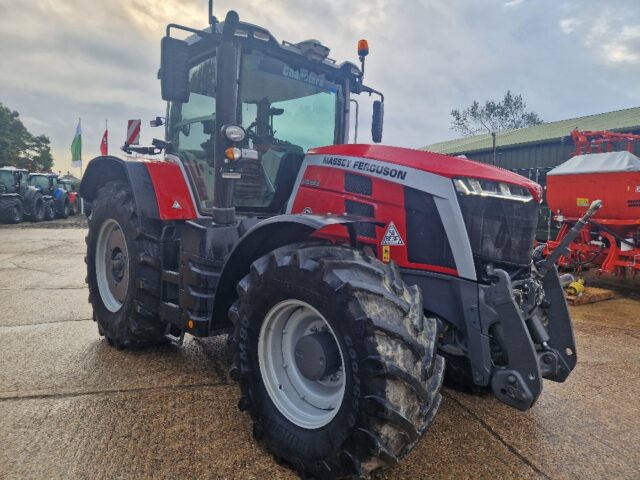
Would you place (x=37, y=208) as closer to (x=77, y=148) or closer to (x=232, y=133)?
(x=77, y=148)

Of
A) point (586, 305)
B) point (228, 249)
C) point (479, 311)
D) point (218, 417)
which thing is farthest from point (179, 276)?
point (586, 305)

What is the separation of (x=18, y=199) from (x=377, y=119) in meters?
19.5

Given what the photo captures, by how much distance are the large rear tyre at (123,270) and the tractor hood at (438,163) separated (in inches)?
68.6

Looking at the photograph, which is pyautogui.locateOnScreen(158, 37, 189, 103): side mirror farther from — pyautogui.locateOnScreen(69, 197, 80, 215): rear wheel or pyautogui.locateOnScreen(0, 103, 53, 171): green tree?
pyautogui.locateOnScreen(0, 103, 53, 171): green tree

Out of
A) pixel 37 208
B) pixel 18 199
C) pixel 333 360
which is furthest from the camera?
pixel 37 208

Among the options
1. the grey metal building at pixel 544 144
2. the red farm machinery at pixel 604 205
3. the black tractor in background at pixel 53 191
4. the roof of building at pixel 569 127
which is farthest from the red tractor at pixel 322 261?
the black tractor in background at pixel 53 191

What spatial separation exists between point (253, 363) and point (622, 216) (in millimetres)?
6878

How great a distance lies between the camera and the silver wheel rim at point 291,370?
2.42 m

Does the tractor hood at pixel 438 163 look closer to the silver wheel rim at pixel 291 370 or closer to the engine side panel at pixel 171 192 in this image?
the silver wheel rim at pixel 291 370

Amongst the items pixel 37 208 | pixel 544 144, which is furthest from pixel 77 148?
pixel 544 144

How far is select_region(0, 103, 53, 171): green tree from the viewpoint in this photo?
37219 mm

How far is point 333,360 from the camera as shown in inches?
91.0

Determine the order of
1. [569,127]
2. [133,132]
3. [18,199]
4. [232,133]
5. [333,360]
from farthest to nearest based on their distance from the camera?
1. [18,199]
2. [569,127]
3. [133,132]
4. [232,133]
5. [333,360]

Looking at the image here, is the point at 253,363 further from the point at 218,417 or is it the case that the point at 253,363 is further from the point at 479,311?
the point at 479,311
